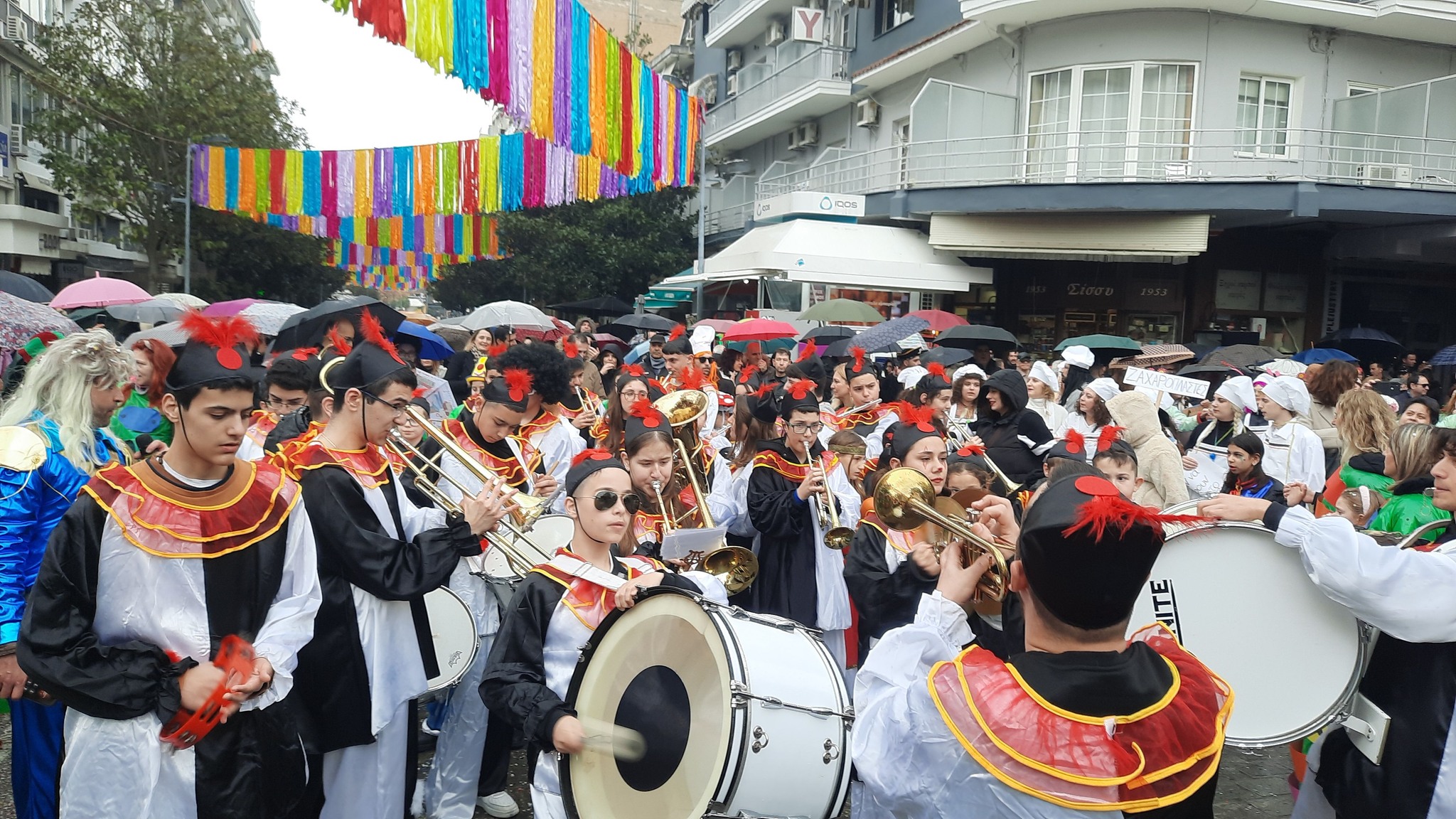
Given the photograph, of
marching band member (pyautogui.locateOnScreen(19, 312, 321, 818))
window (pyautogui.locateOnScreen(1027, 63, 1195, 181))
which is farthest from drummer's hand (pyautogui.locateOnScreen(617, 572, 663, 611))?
window (pyautogui.locateOnScreen(1027, 63, 1195, 181))

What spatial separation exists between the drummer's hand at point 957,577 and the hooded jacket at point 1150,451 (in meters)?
4.02

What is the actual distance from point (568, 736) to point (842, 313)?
1424cm

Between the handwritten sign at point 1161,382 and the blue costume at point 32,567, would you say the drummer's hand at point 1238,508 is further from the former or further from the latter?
the handwritten sign at point 1161,382

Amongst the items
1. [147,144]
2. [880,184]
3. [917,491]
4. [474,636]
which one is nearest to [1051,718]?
[917,491]

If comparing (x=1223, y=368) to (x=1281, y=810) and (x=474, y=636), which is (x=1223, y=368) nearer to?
(x=1281, y=810)

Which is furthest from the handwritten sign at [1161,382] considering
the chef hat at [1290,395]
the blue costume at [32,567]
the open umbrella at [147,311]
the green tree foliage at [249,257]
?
the green tree foliage at [249,257]

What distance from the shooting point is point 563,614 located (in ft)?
11.2

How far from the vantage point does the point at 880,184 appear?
930 inches

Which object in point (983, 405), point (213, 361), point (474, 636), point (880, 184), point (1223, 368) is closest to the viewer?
point (213, 361)

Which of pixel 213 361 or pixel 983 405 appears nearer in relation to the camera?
pixel 213 361

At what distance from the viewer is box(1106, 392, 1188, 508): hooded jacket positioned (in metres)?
7.00

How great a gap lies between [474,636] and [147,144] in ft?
87.9

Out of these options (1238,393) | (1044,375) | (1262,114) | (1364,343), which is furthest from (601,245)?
(1238,393)

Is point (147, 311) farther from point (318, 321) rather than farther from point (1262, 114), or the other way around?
point (1262, 114)
